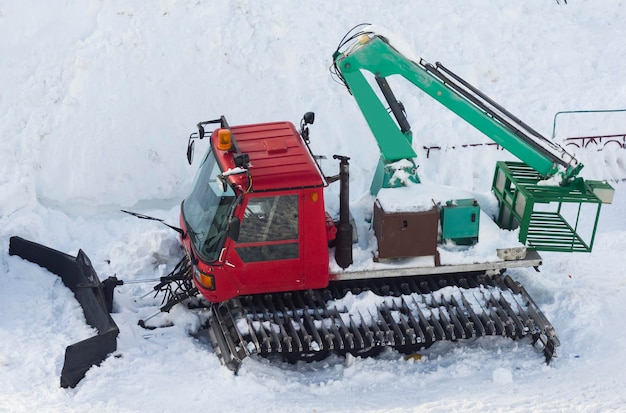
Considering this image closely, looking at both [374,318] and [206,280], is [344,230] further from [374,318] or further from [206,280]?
[206,280]

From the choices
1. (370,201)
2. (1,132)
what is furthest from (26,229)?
(370,201)

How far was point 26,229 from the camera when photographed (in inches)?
395

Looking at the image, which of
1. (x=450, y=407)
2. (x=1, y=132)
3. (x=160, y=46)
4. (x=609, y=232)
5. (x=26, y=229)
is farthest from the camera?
(x=160, y=46)

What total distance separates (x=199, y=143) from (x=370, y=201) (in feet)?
12.2

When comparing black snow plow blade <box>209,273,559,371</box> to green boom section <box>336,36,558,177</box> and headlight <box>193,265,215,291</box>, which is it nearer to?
headlight <box>193,265,215,291</box>

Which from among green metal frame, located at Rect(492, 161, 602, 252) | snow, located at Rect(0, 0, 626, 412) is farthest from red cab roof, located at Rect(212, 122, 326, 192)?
green metal frame, located at Rect(492, 161, 602, 252)

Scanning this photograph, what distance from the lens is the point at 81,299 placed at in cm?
884

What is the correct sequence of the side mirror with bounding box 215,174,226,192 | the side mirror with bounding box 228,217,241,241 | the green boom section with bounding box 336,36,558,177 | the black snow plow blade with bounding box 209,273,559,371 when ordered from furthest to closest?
the green boom section with bounding box 336,36,558,177 < the black snow plow blade with bounding box 209,273,559,371 < the side mirror with bounding box 215,174,226,192 < the side mirror with bounding box 228,217,241,241

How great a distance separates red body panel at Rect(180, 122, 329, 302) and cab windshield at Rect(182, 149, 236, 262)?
113 millimetres

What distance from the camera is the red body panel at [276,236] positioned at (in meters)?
7.98

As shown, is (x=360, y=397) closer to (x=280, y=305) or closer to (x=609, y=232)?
(x=280, y=305)

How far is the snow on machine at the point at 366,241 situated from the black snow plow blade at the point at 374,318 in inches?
0.6

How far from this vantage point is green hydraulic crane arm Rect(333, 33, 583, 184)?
8.34 metres

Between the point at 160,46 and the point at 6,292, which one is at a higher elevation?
the point at 160,46
